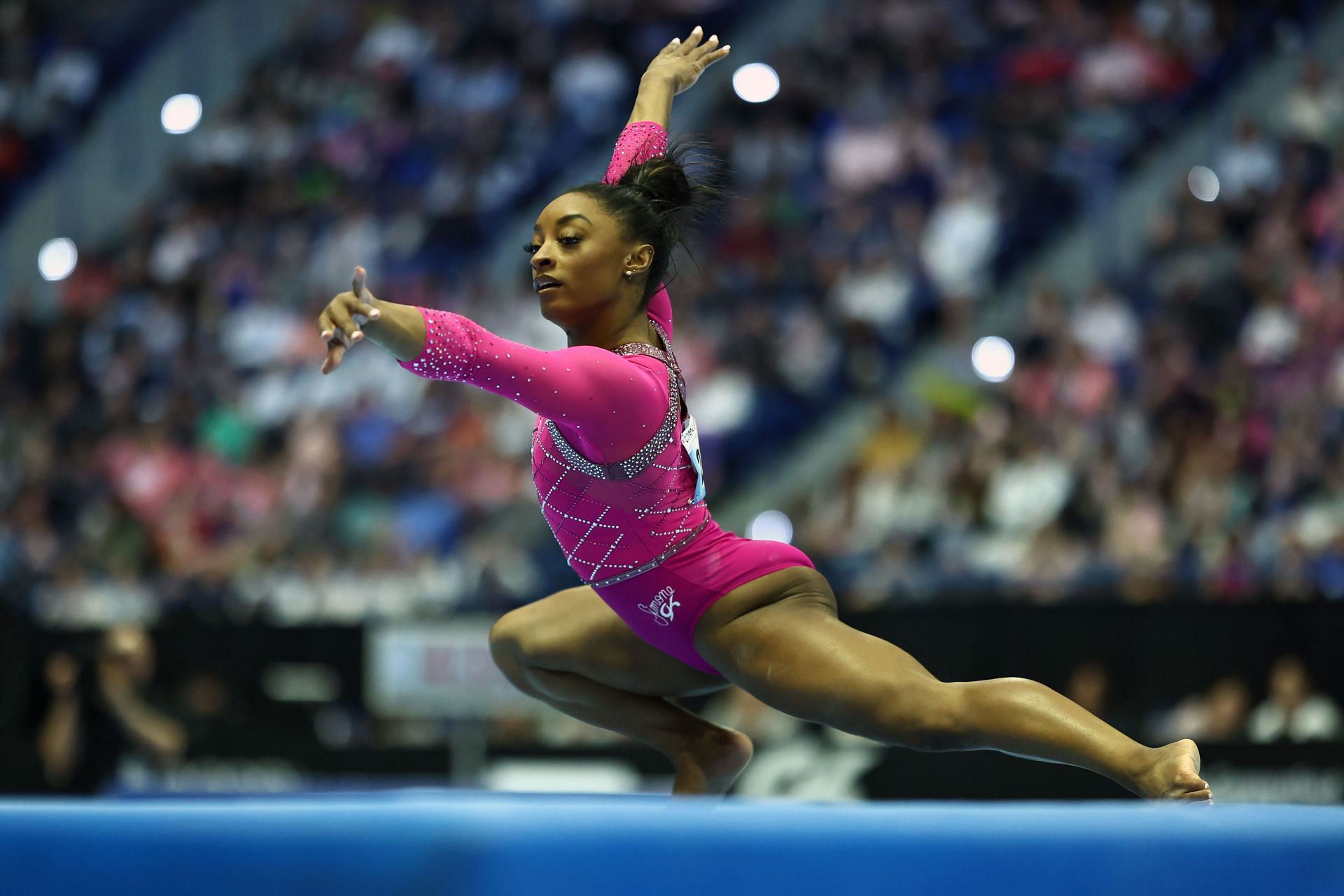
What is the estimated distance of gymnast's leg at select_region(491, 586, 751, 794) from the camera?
3572mm

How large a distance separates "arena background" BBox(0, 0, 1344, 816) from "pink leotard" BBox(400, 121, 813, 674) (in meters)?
2.77

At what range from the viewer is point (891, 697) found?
9.70ft

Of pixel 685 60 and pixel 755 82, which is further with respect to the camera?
pixel 755 82

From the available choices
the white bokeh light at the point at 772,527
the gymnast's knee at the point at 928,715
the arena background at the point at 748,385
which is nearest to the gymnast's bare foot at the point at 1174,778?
the gymnast's knee at the point at 928,715

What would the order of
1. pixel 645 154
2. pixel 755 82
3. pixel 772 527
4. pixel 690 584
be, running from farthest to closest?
pixel 755 82, pixel 772 527, pixel 645 154, pixel 690 584

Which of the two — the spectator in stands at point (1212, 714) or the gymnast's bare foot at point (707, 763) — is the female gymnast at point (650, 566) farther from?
the spectator in stands at point (1212, 714)

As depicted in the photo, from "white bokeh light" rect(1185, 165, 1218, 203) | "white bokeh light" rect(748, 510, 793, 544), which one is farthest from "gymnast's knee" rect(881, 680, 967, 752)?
"white bokeh light" rect(1185, 165, 1218, 203)

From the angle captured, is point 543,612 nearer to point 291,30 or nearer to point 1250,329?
point 1250,329

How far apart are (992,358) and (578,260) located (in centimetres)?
663

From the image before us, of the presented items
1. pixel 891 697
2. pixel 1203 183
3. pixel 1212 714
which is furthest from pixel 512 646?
pixel 1203 183

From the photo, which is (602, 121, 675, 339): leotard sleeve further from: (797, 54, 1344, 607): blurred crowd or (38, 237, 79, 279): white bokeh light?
(38, 237, 79, 279): white bokeh light

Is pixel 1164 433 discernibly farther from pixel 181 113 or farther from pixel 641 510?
pixel 181 113

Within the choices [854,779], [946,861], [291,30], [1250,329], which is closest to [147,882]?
[946,861]

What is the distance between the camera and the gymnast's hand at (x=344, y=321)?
105 inches
